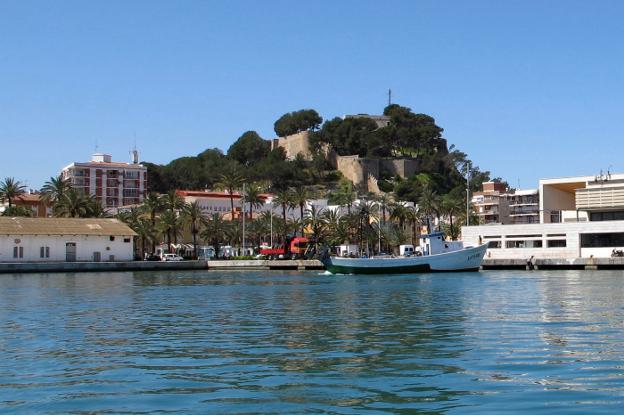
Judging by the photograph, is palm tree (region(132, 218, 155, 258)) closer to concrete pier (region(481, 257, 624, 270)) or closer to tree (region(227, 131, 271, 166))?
concrete pier (region(481, 257, 624, 270))

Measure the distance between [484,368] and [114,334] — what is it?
11.7 meters

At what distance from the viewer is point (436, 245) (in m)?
76.1

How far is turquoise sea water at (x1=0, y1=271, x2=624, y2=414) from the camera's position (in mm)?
13617

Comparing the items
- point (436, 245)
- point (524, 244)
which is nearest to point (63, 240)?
point (436, 245)

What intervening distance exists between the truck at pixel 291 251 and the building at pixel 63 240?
17.1 meters

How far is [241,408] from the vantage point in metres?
13.2

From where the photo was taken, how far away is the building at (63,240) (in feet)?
282

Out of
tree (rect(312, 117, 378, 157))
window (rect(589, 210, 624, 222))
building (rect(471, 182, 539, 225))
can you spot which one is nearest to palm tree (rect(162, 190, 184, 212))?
window (rect(589, 210, 624, 222))

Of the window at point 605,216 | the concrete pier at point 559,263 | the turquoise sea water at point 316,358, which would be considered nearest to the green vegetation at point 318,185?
the concrete pier at point 559,263

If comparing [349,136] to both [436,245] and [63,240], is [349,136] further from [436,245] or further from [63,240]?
[436,245]

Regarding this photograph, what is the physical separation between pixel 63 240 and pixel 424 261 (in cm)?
3896

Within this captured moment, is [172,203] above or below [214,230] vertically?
above

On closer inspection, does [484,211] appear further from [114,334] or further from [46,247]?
[114,334]

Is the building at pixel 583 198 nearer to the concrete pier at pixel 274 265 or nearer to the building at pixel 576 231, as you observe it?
the building at pixel 576 231
